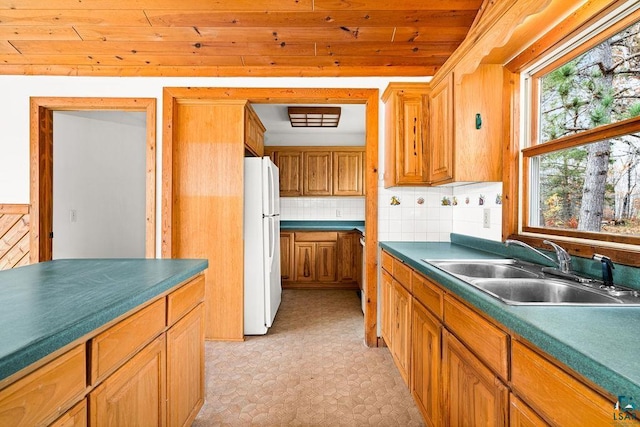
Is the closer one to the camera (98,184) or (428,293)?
(428,293)

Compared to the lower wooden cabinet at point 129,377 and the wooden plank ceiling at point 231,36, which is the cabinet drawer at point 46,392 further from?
the wooden plank ceiling at point 231,36

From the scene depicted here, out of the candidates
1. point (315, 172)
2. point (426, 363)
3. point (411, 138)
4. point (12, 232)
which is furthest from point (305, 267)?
point (12, 232)

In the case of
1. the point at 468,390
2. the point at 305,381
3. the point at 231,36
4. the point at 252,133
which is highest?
the point at 231,36

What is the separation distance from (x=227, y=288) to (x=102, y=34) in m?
2.21

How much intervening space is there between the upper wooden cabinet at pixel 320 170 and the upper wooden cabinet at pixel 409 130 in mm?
2295

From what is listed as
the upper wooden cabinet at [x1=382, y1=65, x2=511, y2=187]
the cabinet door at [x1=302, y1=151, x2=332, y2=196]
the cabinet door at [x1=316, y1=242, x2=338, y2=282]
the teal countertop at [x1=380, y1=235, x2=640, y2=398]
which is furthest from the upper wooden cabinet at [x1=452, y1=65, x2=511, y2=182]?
the cabinet door at [x1=302, y1=151, x2=332, y2=196]

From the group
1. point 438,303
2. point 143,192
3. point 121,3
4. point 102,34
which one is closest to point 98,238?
point 143,192

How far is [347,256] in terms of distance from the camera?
4.42 meters

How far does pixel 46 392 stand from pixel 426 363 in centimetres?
151

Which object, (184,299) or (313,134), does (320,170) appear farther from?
(184,299)

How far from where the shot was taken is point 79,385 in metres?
0.83

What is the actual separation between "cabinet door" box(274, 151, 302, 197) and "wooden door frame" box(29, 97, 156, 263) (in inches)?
87.8

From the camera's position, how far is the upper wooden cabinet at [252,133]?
2.89 meters

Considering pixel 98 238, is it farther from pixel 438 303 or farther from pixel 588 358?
pixel 588 358
